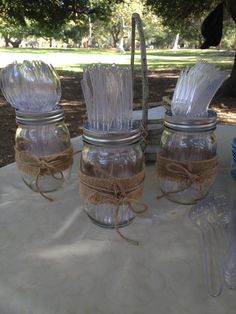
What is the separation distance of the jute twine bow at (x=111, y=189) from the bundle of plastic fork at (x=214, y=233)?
101 mm

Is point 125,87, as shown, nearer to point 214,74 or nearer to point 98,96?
point 98,96

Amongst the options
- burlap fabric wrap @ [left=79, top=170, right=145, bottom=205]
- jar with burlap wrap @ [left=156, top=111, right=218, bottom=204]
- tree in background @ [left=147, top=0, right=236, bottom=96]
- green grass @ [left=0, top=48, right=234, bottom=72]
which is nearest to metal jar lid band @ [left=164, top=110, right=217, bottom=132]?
jar with burlap wrap @ [left=156, top=111, right=218, bottom=204]

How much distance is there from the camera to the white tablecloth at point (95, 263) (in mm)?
397

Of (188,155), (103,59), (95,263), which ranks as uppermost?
(188,155)

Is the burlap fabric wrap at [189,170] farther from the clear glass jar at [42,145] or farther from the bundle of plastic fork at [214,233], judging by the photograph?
the clear glass jar at [42,145]

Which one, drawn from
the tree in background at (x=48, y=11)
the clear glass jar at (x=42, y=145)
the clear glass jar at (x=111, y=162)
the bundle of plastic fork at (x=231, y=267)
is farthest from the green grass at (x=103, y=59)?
the bundle of plastic fork at (x=231, y=267)

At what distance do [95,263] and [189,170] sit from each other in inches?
7.6

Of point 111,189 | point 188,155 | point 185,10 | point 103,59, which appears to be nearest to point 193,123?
point 188,155

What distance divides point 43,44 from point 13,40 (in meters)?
6.00

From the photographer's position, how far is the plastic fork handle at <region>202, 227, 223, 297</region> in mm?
415

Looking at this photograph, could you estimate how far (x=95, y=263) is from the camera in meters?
0.46

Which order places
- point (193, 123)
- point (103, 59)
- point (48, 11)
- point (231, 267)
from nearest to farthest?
point (231, 267), point (193, 123), point (48, 11), point (103, 59)

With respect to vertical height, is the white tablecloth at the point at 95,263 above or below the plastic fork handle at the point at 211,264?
below

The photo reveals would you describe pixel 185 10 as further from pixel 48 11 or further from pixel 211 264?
pixel 211 264
